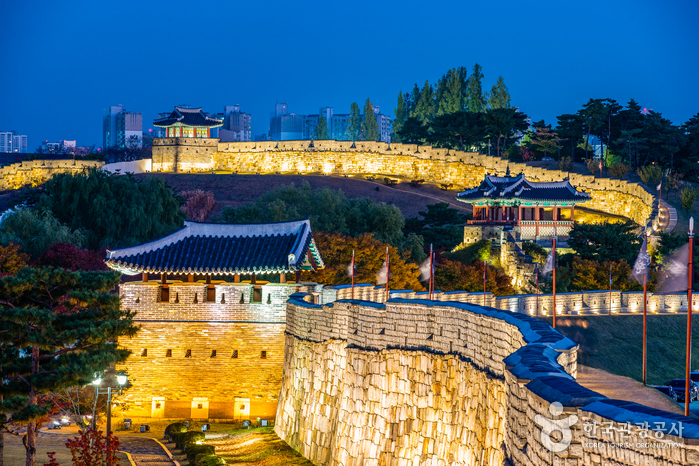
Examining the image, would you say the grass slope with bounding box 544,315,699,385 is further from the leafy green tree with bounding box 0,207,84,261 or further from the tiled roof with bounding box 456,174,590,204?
the leafy green tree with bounding box 0,207,84,261

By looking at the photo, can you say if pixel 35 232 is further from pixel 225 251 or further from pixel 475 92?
pixel 475 92

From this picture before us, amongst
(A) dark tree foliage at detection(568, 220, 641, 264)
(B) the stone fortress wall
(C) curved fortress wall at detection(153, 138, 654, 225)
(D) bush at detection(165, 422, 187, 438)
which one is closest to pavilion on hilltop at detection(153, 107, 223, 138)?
(C) curved fortress wall at detection(153, 138, 654, 225)

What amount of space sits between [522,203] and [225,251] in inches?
1265

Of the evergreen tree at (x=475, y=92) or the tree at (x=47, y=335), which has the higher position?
the evergreen tree at (x=475, y=92)

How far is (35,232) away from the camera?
3969 centimetres

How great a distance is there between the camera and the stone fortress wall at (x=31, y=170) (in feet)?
282

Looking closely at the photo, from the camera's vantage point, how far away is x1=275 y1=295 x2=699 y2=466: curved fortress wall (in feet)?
20.6

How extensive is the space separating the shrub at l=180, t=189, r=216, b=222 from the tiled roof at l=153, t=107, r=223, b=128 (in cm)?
2172

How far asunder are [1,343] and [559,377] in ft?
45.7

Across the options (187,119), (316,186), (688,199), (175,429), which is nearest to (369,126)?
(187,119)

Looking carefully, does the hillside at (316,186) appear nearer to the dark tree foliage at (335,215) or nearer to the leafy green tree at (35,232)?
the dark tree foliage at (335,215)

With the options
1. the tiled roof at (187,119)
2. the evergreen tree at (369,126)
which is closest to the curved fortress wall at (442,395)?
the tiled roof at (187,119)

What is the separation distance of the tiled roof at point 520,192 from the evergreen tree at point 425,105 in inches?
1864

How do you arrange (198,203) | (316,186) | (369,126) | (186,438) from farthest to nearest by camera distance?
1. (369,126)
2. (316,186)
3. (198,203)
4. (186,438)
